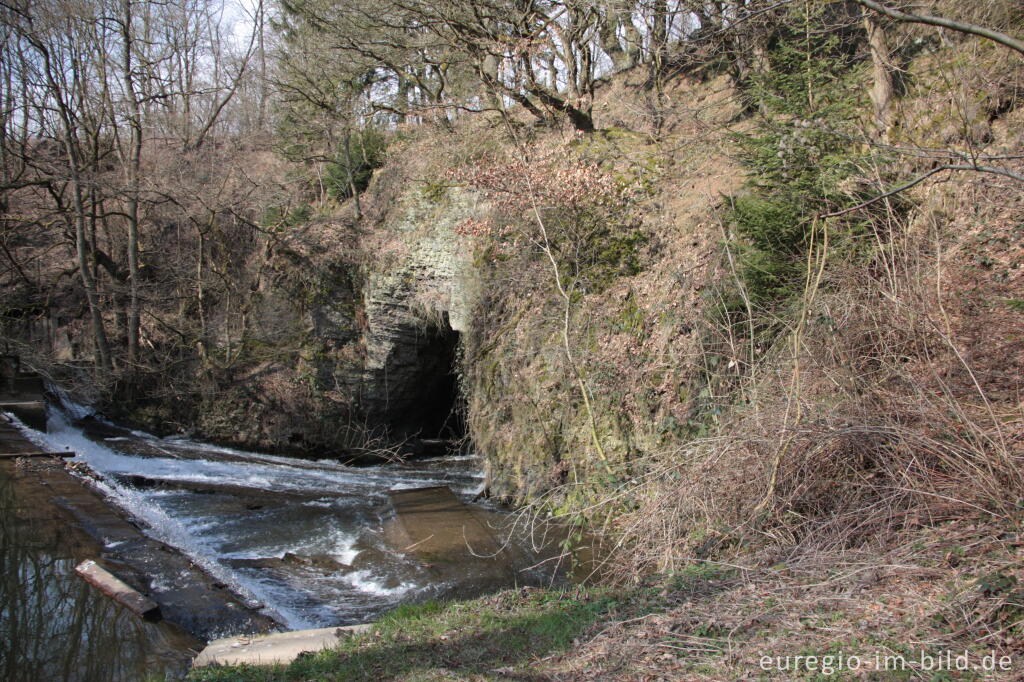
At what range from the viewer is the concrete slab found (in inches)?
188

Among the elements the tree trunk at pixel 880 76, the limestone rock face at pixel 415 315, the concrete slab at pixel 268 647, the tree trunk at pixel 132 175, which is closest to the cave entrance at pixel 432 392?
the limestone rock face at pixel 415 315

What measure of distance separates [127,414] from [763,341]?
13.8 metres

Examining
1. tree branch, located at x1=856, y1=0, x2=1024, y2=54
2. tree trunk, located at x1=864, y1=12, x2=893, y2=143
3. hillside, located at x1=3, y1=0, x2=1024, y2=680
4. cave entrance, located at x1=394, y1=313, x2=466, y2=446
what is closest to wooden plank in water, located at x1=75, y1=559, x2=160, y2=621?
hillside, located at x1=3, y1=0, x2=1024, y2=680

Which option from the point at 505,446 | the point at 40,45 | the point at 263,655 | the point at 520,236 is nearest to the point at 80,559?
the point at 263,655

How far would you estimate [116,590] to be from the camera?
A: 6.12m

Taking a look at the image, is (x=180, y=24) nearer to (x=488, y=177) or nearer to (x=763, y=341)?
(x=488, y=177)

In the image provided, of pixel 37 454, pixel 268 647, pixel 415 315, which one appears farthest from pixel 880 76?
pixel 37 454

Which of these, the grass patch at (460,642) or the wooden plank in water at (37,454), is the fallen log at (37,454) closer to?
the wooden plank in water at (37,454)

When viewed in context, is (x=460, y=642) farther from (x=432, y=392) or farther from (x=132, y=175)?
(x=132, y=175)

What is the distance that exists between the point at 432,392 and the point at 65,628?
9.64 m

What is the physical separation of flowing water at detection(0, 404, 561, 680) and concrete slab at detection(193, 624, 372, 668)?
56 centimetres

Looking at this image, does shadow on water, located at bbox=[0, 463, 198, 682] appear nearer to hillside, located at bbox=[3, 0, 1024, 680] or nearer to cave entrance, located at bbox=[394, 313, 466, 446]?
hillside, located at bbox=[3, 0, 1024, 680]

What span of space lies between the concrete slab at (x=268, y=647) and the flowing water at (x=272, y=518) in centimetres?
56

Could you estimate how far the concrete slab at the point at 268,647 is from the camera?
4.77 m
